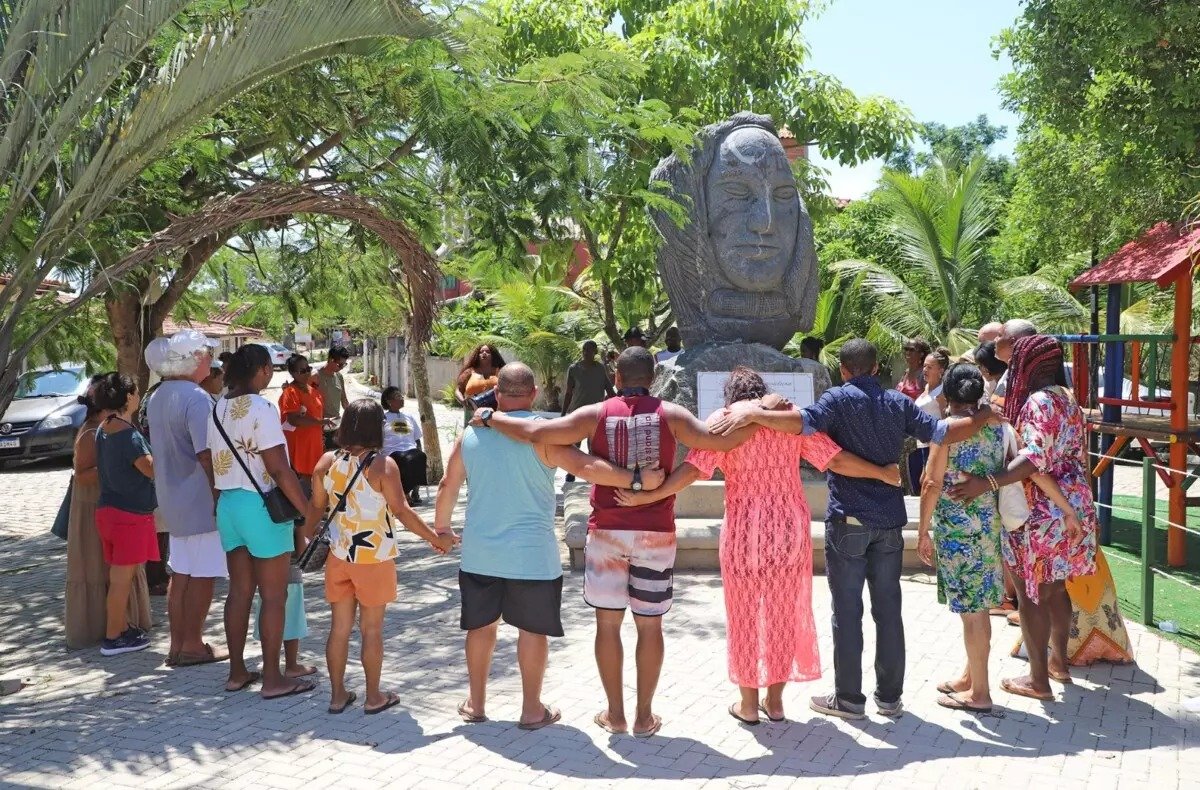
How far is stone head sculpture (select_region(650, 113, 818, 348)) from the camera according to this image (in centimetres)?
852

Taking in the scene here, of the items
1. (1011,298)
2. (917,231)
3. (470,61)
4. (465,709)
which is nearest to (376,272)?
(470,61)

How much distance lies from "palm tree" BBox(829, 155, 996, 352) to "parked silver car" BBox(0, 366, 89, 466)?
468 inches

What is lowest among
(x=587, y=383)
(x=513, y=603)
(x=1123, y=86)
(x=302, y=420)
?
(x=513, y=603)

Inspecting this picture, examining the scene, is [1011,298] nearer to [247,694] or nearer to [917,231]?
[917,231]

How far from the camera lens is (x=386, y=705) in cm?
492

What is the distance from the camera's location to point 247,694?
5.18 meters

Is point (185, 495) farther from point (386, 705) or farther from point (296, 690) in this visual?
point (386, 705)

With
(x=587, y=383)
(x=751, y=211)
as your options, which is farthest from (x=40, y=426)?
(x=751, y=211)

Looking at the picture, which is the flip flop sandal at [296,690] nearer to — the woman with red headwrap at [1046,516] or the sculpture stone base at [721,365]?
the woman with red headwrap at [1046,516]

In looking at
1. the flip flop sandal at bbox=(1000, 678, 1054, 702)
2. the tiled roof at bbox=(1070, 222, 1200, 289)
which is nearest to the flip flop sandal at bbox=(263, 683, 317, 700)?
the flip flop sandal at bbox=(1000, 678, 1054, 702)

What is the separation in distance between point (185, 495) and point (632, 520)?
8.57 feet

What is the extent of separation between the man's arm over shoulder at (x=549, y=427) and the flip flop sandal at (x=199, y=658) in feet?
7.88

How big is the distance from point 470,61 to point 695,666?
3.90 m

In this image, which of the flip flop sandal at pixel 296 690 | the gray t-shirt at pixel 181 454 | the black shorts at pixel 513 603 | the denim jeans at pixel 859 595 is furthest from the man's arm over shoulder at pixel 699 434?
the gray t-shirt at pixel 181 454
